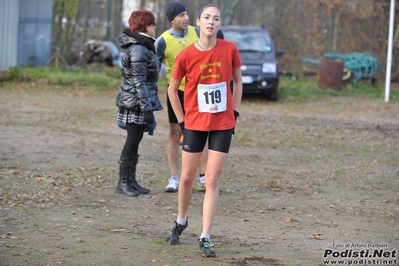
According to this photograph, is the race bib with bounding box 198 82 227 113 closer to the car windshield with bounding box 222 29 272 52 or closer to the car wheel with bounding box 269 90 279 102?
the car wheel with bounding box 269 90 279 102

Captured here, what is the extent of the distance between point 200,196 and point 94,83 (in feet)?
39.9

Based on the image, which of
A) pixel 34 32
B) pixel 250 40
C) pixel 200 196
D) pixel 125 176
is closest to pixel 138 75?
pixel 125 176

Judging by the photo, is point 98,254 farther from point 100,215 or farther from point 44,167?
point 44,167

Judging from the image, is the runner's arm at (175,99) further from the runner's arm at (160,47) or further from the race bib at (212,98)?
the runner's arm at (160,47)

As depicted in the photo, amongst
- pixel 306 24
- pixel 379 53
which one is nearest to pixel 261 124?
pixel 379 53

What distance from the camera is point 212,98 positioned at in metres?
5.54

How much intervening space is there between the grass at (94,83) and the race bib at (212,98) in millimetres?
13617

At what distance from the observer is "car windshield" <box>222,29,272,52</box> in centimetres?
1908

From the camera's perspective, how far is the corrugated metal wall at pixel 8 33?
19766 millimetres

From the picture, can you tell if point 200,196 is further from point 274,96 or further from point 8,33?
point 8,33

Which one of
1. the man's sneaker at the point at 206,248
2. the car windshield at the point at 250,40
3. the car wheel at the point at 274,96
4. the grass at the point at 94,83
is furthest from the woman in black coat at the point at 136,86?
the car windshield at the point at 250,40

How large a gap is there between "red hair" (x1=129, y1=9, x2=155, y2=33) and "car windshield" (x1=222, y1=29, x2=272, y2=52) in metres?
11.5

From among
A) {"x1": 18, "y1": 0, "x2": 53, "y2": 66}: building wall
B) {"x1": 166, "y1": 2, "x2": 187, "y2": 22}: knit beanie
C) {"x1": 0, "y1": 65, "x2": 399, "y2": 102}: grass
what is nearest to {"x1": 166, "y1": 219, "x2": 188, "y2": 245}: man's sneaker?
{"x1": 166, "y1": 2, "x2": 187, "y2": 22}: knit beanie

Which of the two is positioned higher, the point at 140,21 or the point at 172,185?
the point at 140,21
